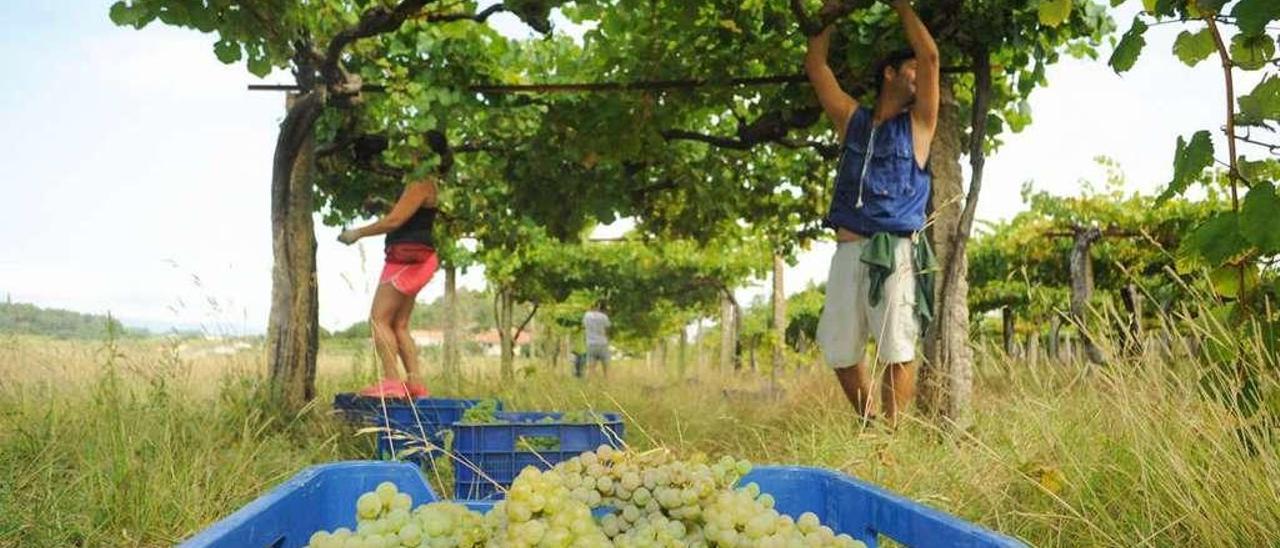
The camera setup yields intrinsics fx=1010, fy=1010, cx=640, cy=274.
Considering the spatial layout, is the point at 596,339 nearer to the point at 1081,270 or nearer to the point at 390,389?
the point at 1081,270

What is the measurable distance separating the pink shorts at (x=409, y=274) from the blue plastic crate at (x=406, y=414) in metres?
0.76

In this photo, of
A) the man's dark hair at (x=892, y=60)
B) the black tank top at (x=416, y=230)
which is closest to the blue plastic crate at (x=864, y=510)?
the man's dark hair at (x=892, y=60)

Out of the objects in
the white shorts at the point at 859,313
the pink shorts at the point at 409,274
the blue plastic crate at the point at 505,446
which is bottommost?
the blue plastic crate at the point at 505,446

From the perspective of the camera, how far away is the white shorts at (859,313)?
3.88 m

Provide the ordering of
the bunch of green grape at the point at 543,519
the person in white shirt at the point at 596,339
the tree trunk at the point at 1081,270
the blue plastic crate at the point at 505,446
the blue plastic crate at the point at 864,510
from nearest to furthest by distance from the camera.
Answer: the bunch of green grape at the point at 543,519 < the blue plastic crate at the point at 864,510 < the blue plastic crate at the point at 505,446 < the tree trunk at the point at 1081,270 < the person in white shirt at the point at 596,339

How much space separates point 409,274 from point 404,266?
5 cm

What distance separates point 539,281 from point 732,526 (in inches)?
788

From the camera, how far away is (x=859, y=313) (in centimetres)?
404

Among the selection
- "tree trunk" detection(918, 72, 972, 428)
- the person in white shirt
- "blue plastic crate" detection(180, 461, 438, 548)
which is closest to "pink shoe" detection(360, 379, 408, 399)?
"tree trunk" detection(918, 72, 972, 428)

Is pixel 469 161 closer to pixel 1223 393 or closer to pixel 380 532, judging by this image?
pixel 1223 393

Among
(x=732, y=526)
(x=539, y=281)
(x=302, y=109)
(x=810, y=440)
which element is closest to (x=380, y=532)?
(x=732, y=526)

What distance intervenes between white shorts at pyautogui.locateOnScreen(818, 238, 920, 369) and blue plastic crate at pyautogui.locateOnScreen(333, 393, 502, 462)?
5.06 ft

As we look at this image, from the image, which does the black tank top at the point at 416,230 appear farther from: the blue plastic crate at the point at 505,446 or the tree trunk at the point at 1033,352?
the tree trunk at the point at 1033,352

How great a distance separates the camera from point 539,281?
20859 millimetres
